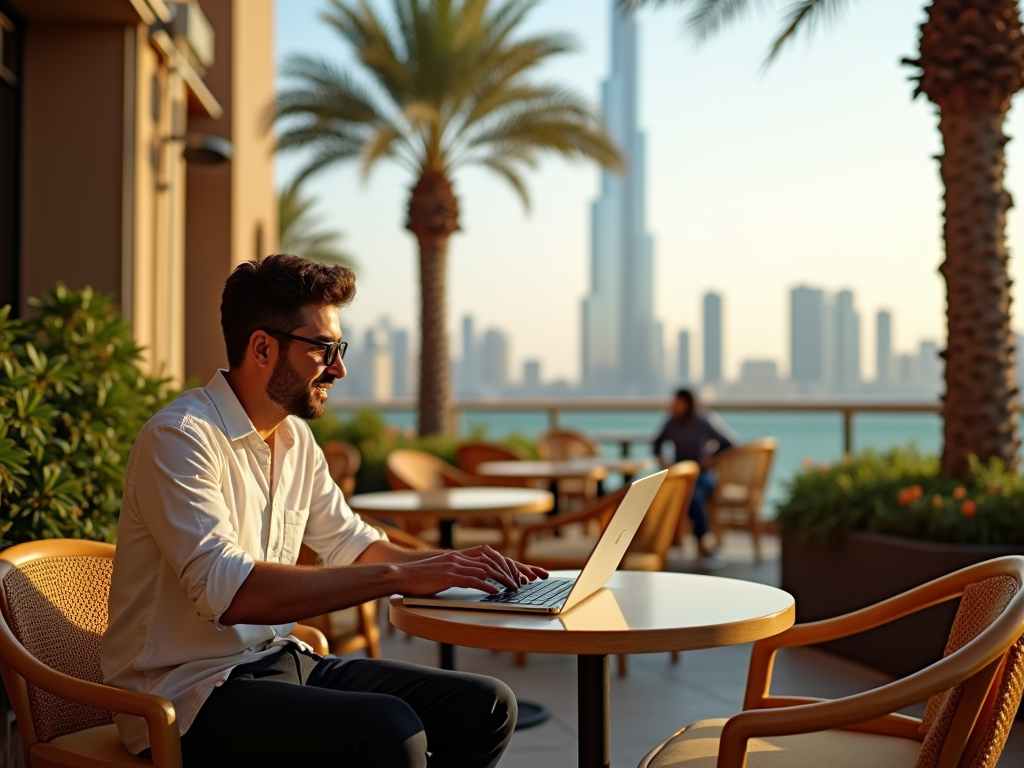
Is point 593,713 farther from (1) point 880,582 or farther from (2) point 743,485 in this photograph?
(2) point 743,485

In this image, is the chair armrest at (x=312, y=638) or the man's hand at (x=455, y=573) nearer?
the man's hand at (x=455, y=573)

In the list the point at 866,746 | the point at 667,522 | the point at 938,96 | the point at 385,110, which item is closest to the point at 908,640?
the point at 667,522

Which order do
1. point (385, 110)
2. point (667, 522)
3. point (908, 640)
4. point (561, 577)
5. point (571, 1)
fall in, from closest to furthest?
point (561, 577) < point (908, 640) < point (667, 522) < point (571, 1) < point (385, 110)

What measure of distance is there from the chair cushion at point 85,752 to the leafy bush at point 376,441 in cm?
859

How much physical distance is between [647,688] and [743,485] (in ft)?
15.0

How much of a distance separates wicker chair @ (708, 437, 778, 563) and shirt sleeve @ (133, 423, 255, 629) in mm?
7223

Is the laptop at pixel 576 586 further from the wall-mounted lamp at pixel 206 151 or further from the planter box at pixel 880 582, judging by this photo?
the wall-mounted lamp at pixel 206 151

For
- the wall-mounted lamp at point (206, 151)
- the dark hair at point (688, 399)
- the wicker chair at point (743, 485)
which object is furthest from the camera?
the dark hair at point (688, 399)

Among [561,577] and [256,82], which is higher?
[256,82]

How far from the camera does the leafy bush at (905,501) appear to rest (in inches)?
197

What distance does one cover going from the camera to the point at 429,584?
2.27m

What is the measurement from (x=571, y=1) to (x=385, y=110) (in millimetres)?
2726

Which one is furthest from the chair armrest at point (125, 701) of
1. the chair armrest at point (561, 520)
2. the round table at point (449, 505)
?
the chair armrest at point (561, 520)

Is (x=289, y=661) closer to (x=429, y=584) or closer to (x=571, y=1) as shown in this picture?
(x=429, y=584)
